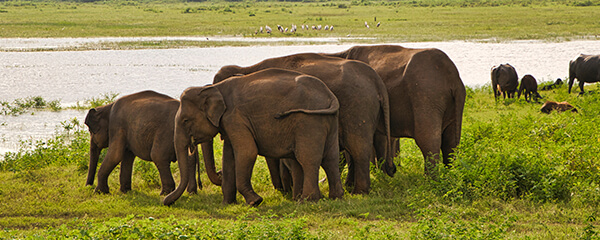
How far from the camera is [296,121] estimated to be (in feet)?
27.9

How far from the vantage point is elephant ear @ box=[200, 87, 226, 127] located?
8.67 m

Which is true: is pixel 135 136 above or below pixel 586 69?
above

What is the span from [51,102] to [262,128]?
12.9m

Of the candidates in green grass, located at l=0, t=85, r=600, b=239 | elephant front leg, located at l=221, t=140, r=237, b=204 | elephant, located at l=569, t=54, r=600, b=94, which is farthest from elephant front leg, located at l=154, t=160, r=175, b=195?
elephant, located at l=569, t=54, r=600, b=94

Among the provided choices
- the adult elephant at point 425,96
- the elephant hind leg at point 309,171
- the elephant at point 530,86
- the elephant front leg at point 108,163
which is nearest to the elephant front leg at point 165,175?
the elephant front leg at point 108,163

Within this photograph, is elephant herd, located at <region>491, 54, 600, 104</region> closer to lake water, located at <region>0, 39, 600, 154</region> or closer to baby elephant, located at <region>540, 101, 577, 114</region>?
baby elephant, located at <region>540, 101, 577, 114</region>

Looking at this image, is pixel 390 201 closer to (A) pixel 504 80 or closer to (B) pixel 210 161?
(B) pixel 210 161

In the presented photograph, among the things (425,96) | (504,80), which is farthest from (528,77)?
(425,96)

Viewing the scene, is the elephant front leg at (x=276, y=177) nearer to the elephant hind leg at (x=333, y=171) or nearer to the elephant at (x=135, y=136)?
the elephant at (x=135, y=136)

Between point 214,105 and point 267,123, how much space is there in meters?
0.71

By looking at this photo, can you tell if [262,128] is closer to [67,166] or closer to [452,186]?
[452,186]

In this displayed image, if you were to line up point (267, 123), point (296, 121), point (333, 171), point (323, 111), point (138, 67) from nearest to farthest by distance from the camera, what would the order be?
point (323, 111) → point (296, 121) → point (267, 123) → point (333, 171) → point (138, 67)

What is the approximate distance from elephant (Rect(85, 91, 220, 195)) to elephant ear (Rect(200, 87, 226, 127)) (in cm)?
102

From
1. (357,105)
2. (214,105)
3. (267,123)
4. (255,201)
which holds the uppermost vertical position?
(214,105)
